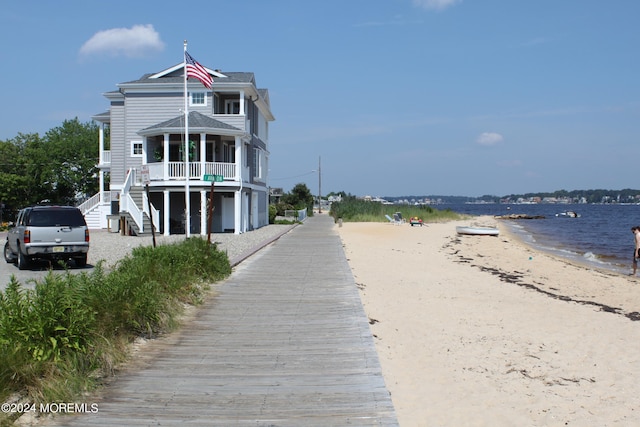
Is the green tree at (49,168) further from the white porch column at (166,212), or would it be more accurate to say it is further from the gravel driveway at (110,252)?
the white porch column at (166,212)

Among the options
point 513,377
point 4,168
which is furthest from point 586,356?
point 4,168

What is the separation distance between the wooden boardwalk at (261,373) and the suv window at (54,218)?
7.09 metres

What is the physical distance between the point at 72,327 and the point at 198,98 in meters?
25.9

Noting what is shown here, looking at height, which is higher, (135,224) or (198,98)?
(198,98)

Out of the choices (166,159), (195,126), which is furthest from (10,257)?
(195,126)

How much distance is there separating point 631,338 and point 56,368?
866 centimetres

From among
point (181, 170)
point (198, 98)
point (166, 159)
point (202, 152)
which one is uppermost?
point (198, 98)

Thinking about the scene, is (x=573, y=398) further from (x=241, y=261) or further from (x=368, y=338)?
(x=241, y=261)

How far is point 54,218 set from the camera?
50.5 ft

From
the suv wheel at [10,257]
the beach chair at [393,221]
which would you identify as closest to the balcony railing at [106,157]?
the suv wheel at [10,257]

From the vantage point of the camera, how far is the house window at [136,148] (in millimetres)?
30859

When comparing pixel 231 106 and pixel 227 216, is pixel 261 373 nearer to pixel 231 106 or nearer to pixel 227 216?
pixel 227 216

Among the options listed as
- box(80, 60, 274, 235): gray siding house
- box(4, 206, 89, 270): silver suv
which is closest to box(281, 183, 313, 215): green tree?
box(80, 60, 274, 235): gray siding house

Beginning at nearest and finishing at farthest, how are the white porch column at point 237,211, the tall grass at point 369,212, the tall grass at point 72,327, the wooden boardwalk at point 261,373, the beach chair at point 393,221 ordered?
the wooden boardwalk at point 261,373 < the tall grass at point 72,327 < the white porch column at point 237,211 < the beach chair at point 393,221 < the tall grass at point 369,212
